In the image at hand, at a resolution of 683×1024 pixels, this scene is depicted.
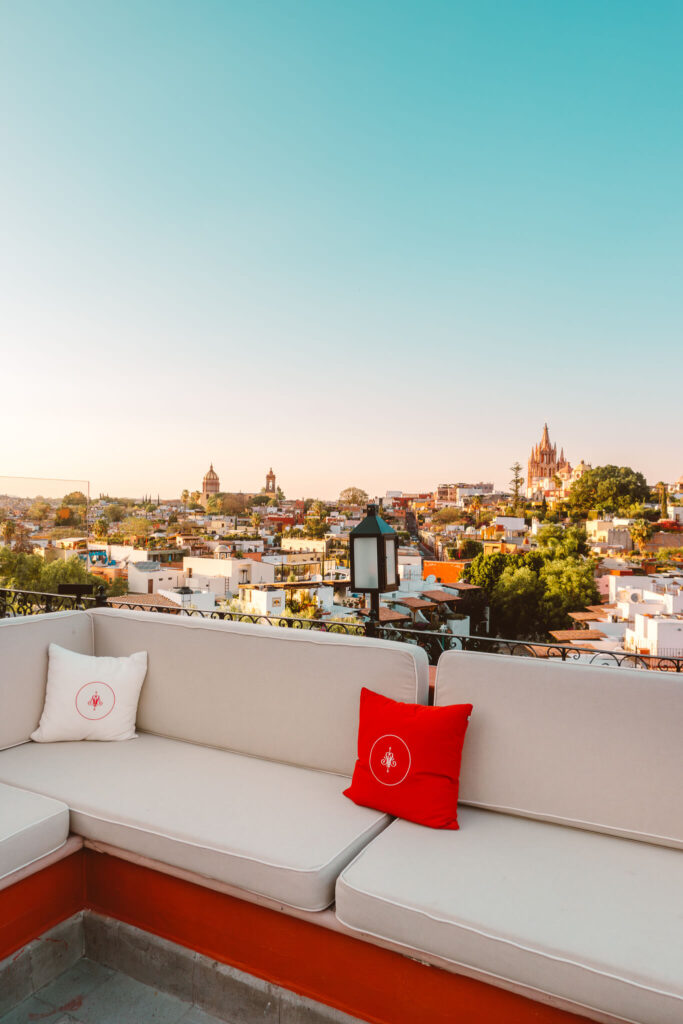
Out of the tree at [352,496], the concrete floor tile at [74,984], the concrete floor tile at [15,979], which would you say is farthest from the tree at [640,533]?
the concrete floor tile at [15,979]

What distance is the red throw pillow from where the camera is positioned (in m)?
1.55

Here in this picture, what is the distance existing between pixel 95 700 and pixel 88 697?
0.09 ft

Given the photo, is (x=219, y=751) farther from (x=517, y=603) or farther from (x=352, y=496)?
(x=517, y=603)

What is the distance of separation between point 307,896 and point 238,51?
6.54m

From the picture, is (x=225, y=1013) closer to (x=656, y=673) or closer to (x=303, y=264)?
(x=656, y=673)

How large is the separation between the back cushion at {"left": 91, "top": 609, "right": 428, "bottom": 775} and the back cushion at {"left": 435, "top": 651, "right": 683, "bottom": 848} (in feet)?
0.76

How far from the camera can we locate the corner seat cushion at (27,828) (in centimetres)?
148

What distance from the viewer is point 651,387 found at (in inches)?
545

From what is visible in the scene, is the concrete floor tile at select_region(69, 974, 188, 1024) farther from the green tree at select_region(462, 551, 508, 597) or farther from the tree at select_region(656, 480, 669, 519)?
the tree at select_region(656, 480, 669, 519)

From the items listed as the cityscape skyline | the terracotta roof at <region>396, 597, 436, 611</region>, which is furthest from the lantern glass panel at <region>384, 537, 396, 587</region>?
the terracotta roof at <region>396, 597, 436, 611</region>

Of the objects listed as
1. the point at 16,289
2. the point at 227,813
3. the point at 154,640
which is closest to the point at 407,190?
the point at 16,289

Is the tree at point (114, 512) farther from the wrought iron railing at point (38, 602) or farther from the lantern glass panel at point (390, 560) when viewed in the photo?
the lantern glass panel at point (390, 560)

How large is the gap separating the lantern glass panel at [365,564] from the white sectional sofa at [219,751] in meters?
0.60

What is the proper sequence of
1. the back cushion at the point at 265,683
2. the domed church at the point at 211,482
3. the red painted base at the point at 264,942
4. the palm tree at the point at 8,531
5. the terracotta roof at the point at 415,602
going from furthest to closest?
the domed church at the point at 211,482, the terracotta roof at the point at 415,602, the palm tree at the point at 8,531, the back cushion at the point at 265,683, the red painted base at the point at 264,942
